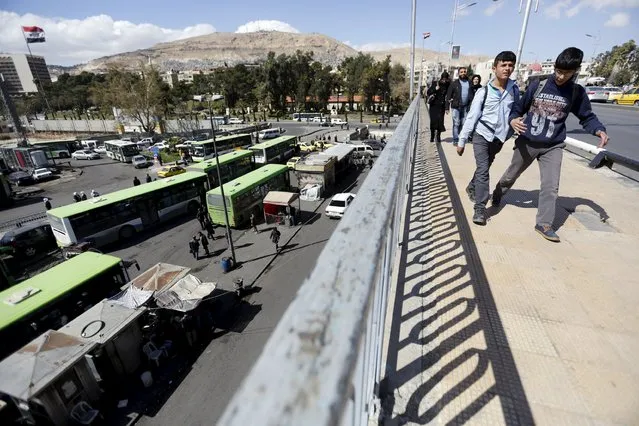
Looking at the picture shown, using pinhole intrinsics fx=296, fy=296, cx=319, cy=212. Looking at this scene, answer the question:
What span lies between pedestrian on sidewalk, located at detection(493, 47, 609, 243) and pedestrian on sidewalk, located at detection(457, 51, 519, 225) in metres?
0.18

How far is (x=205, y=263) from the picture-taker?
49.3ft

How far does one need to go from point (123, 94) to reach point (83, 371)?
5389cm

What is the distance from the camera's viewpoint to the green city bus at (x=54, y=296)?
849 cm

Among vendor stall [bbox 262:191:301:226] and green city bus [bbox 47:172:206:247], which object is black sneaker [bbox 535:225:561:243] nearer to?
vendor stall [bbox 262:191:301:226]

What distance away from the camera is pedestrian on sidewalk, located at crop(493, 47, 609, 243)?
360 cm

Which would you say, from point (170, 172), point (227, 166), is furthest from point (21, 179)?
point (227, 166)

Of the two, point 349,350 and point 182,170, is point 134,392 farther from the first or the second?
point 182,170

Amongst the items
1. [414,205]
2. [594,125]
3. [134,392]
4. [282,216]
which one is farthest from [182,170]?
[594,125]

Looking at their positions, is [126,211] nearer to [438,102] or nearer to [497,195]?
[438,102]

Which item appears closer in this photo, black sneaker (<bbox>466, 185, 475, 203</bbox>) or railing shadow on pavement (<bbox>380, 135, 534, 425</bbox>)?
railing shadow on pavement (<bbox>380, 135, 534, 425</bbox>)

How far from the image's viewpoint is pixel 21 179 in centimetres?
2925

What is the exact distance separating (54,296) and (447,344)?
1174 centimetres

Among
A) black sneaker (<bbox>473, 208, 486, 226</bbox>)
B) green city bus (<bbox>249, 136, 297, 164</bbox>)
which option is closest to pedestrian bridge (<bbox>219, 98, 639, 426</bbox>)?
black sneaker (<bbox>473, 208, 486, 226</bbox>)

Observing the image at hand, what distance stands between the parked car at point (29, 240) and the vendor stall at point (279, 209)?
11875mm
